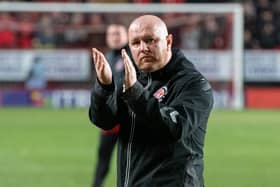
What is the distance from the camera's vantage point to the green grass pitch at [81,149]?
10.8 meters

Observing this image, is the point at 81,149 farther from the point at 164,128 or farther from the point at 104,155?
the point at 164,128

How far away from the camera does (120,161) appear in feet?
14.9

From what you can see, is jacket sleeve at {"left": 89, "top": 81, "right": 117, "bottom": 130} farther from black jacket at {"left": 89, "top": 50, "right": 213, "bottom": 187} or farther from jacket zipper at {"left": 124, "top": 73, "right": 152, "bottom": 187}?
jacket zipper at {"left": 124, "top": 73, "right": 152, "bottom": 187}

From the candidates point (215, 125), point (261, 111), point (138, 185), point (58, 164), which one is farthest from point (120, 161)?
point (261, 111)

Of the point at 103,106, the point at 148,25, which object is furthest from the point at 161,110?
the point at 148,25

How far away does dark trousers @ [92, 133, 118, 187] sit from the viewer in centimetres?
908

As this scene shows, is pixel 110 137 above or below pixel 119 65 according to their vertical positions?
below

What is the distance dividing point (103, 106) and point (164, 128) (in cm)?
37

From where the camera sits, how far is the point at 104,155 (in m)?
9.16

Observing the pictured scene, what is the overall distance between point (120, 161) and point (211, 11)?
17097 millimetres

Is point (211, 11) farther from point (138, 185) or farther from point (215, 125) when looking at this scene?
point (138, 185)

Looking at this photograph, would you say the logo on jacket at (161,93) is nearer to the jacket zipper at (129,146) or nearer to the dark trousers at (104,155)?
the jacket zipper at (129,146)

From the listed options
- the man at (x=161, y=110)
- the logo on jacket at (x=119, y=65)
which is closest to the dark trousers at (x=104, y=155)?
the logo on jacket at (x=119, y=65)

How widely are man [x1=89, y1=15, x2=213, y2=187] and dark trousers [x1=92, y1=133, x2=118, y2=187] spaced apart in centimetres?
452
